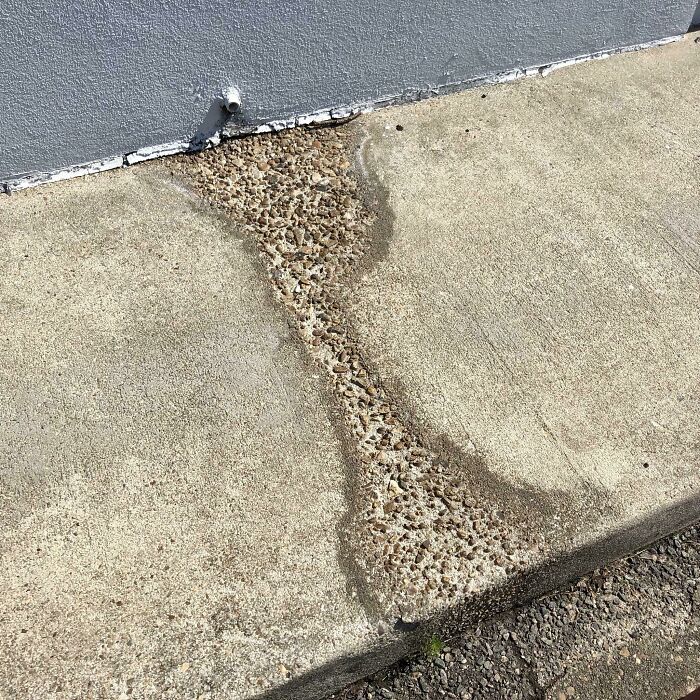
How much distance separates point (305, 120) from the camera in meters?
4.13

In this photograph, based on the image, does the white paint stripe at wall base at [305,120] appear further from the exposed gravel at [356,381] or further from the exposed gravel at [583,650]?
the exposed gravel at [583,650]

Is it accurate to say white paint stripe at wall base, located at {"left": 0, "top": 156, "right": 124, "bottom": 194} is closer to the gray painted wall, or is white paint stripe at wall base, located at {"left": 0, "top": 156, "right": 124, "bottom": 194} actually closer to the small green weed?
A: the gray painted wall

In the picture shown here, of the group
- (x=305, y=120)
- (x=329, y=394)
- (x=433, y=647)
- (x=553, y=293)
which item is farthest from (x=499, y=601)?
(x=305, y=120)

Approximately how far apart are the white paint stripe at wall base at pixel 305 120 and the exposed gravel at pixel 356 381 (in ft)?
0.19

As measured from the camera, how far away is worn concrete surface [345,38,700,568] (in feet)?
9.29

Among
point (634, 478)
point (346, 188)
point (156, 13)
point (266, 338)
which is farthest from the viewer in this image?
point (346, 188)

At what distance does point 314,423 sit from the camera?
2916 mm

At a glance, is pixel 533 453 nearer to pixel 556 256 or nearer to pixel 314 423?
pixel 314 423

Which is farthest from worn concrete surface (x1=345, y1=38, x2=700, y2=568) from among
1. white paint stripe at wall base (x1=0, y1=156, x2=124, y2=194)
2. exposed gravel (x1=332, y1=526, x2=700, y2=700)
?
white paint stripe at wall base (x1=0, y1=156, x2=124, y2=194)

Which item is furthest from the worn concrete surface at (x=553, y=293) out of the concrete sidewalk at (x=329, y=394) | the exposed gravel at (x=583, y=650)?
the exposed gravel at (x=583, y=650)

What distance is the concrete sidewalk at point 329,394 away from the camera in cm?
243

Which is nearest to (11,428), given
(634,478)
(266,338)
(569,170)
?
(266,338)

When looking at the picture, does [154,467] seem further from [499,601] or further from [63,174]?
[63,174]

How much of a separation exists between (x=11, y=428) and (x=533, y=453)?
1.86 meters
